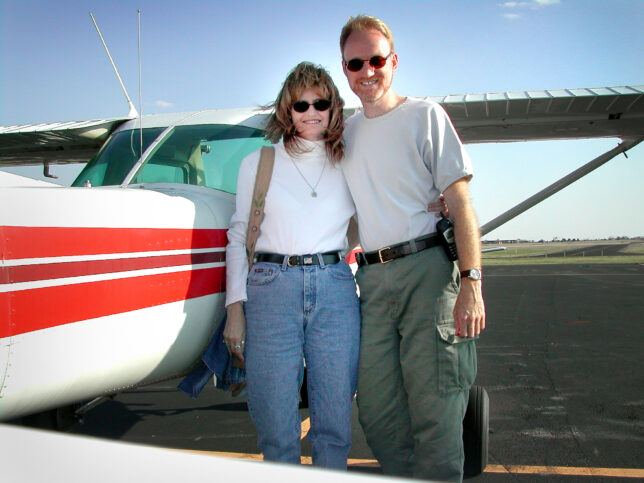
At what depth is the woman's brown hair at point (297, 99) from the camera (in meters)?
2.15

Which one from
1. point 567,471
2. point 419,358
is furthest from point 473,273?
point 567,471

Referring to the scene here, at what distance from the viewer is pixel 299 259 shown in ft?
6.63

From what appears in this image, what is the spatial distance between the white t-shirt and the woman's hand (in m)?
0.62

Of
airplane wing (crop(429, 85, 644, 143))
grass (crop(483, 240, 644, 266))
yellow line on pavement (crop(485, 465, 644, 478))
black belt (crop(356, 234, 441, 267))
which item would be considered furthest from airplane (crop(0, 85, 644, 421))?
grass (crop(483, 240, 644, 266))

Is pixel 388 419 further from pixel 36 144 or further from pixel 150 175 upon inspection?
pixel 36 144

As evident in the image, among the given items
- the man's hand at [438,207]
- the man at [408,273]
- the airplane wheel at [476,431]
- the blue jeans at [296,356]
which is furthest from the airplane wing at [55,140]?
the airplane wheel at [476,431]

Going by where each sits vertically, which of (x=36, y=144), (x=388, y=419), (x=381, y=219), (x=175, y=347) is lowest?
(x=388, y=419)

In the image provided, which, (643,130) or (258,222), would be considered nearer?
(258,222)

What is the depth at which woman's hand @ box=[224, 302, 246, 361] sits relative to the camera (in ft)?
6.78

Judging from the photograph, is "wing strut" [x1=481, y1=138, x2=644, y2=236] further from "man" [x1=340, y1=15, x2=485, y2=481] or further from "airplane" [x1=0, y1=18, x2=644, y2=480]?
"man" [x1=340, y1=15, x2=485, y2=481]

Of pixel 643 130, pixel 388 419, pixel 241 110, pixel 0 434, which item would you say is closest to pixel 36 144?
pixel 241 110

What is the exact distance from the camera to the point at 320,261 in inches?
79.9

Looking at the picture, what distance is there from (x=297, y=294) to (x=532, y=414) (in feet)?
9.19

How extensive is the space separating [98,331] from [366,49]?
155 centimetres
